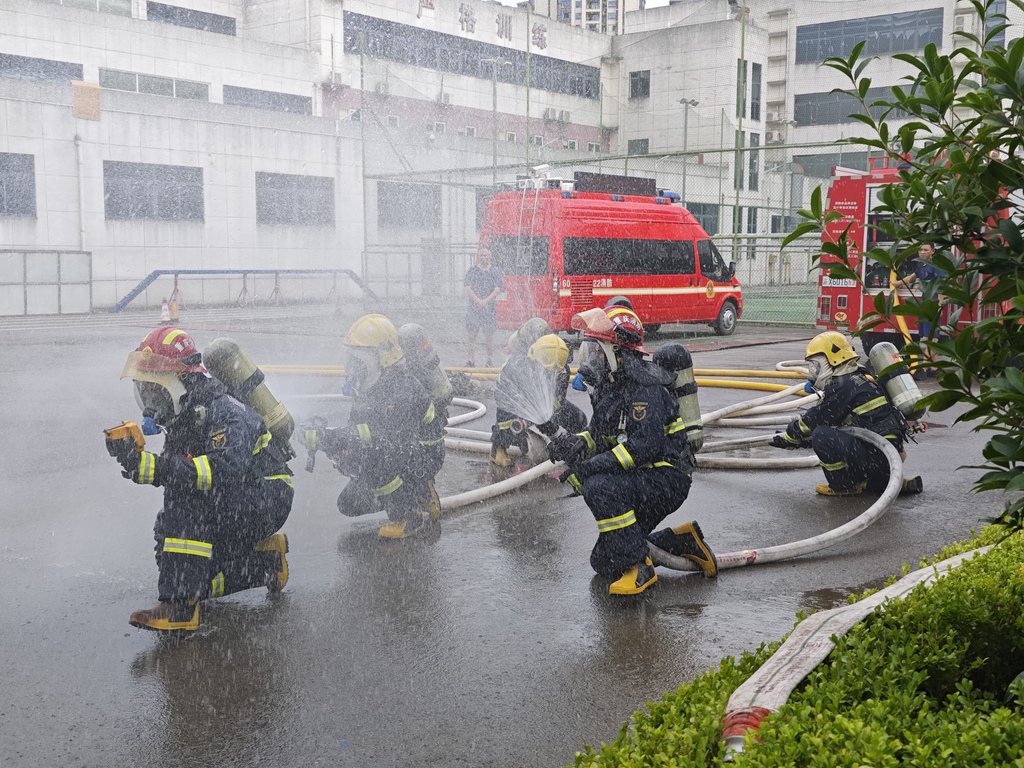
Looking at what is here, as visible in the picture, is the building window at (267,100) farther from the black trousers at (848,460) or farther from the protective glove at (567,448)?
the protective glove at (567,448)

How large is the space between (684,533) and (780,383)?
294 inches

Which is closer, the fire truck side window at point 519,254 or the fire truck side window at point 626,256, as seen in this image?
the fire truck side window at point 519,254

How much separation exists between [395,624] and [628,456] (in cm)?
138

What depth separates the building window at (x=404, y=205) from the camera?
1286 inches

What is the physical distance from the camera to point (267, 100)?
37.3 m

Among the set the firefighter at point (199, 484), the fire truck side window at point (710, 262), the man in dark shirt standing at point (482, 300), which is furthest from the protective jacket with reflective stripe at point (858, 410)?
the fire truck side window at point (710, 262)

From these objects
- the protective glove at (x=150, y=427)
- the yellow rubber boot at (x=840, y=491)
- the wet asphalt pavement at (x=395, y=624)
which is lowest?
the wet asphalt pavement at (x=395, y=624)

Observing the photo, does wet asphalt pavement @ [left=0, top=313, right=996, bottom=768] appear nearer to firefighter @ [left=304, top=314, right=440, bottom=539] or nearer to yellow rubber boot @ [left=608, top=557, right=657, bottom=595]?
yellow rubber boot @ [left=608, top=557, right=657, bottom=595]

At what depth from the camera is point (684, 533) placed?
214 inches

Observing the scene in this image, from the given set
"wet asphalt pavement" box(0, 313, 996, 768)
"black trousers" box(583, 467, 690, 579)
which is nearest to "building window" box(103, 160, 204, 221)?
"wet asphalt pavement" box(0, 313, 996, 768)

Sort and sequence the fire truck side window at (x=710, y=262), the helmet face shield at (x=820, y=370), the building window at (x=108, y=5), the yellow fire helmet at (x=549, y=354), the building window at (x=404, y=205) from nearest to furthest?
the helmet face shield at (x=820, y=370)
the yellow fire helmet at (x=549, y=354)
the fire truck side window at (x=710, y=262)
the building window at (x=404, y=205)
the building window at (x=108, y=5)

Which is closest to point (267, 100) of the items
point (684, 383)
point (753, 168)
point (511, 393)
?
point (753, 168)

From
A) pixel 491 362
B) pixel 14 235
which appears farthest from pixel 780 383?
pixel 14 235

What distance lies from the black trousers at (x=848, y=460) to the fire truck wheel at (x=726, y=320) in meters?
Result: 13.1
